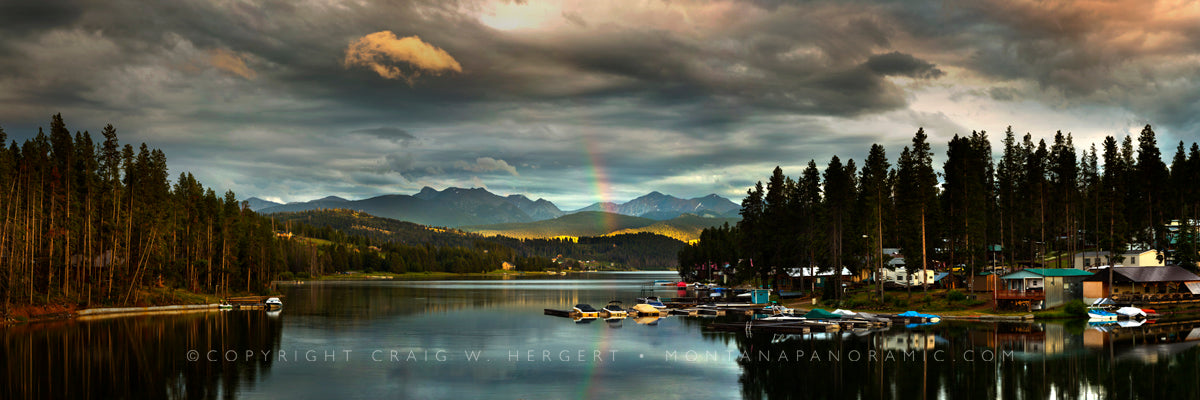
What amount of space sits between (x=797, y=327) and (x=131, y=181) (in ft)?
244

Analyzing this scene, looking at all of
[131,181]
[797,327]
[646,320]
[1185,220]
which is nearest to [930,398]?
[797,327]

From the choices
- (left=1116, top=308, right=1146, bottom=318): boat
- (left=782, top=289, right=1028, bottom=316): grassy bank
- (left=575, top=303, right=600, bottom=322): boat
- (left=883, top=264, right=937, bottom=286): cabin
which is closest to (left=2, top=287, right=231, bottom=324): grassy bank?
(left=575, top=303, right=600, bottom=322): boat

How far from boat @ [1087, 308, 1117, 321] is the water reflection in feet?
228

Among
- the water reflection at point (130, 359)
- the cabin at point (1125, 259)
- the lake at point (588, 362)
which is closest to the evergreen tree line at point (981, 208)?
the cabin at point (1125, 259)

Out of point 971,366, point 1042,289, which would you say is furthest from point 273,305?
point 1042,289

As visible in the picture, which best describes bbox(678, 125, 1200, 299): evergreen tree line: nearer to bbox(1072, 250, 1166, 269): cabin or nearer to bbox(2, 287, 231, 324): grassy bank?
bbox(1072, 250, 1166, 269): cabin

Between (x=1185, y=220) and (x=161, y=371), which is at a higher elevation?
(x=1185, y=220)

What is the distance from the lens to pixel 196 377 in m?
39.9

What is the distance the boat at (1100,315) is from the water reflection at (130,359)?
69.6 metres

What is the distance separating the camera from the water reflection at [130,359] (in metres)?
36.2

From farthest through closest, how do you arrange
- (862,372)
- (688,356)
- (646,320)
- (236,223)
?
(236,223), (646,320), (688,356), (862,372)

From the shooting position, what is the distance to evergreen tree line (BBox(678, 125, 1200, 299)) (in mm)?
89000

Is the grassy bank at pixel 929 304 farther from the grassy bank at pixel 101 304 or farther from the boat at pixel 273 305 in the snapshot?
the grassy bank at pixel 101 304

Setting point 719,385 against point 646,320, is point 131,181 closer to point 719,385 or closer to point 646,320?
point 646,320
